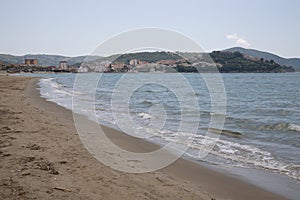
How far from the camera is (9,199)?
4430 millimetres

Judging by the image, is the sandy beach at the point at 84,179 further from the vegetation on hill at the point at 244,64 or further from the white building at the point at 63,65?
the white building at the point at 63,65

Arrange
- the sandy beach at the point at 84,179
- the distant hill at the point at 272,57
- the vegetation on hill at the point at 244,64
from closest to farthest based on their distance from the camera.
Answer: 1. the sandy beach at the point at 84,179
2. the vegetation on hill at the point at 244,64
3. the distant hill at the point at 272,57

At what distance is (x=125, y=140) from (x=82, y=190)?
5.60 m

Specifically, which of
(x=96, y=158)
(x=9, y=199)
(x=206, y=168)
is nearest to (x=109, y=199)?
(x=9, y=199)

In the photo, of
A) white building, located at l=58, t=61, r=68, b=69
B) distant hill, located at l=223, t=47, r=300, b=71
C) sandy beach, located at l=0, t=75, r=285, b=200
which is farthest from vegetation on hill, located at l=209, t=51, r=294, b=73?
sandy beach, located at l=0, t=75, r=285, b=200

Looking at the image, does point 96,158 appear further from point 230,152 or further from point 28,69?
point 28,69

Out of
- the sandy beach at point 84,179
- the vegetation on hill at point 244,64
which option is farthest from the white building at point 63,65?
the sandy beach at point 84,179

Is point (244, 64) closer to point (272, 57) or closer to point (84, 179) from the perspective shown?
point (272, 57)

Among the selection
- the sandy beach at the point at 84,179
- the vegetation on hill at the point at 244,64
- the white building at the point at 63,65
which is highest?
the vegetation on hill at the point at 244,64

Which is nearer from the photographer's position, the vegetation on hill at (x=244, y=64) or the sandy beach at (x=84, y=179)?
the sandy beach at (x=84, y=179)

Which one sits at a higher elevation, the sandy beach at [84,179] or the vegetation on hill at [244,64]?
the vegetation on hill at [244,64]

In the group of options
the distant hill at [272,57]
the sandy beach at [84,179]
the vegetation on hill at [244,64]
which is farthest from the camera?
the distant hill at [272,57]

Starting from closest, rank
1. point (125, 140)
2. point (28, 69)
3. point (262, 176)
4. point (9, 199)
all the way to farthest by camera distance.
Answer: point (9, 199) < point (262, 176) < point (125, 140) < point (28, 69)

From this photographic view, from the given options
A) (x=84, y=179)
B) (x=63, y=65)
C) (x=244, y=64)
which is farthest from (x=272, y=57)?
(x=84, y=179)
